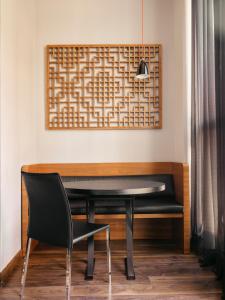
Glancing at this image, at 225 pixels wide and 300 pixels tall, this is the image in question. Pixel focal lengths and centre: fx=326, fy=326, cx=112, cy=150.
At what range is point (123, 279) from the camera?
2373 millimetres

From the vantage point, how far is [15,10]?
2.79 metres

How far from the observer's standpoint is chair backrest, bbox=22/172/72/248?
1.84 metres

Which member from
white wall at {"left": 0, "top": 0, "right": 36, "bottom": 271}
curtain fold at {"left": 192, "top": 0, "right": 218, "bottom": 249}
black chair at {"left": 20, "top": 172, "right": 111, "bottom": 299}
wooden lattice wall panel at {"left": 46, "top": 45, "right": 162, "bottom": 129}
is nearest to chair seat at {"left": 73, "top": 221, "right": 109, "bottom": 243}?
black chair at {"left": 20, "top": 172, "right": 111, "bottom": 299}

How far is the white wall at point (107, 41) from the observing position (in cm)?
360

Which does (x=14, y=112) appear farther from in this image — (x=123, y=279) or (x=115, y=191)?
(x=123, y=279)

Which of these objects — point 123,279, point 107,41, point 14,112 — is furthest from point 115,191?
point 107,41

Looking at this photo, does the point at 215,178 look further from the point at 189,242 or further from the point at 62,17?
the point at 62,17

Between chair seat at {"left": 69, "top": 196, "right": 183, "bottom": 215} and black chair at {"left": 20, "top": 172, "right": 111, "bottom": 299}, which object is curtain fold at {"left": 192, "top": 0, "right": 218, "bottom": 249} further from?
black chair at {"left": 20, "top": 172, "right": 111, "bottom": 299}

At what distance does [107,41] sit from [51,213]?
7.64 ft

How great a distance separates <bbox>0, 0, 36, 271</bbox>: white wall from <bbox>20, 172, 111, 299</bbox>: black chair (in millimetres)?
517

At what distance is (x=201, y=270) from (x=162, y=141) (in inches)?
58.6

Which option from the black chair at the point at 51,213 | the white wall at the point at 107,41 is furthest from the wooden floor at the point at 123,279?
the white wall at the point at 107,41

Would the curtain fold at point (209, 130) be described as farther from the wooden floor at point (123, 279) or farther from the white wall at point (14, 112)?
the white wall at point (14, 112)

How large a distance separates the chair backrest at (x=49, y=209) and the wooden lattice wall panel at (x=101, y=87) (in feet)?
5.59
